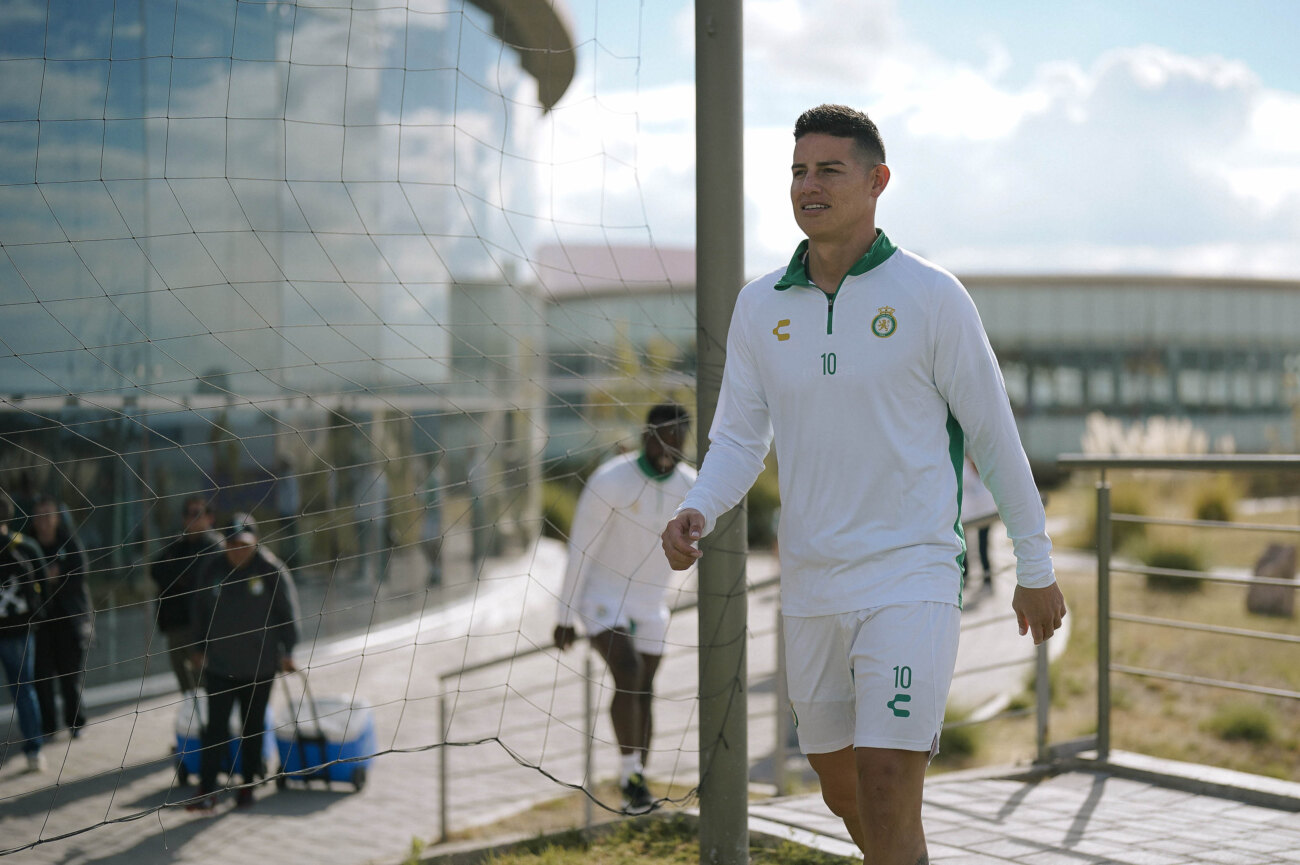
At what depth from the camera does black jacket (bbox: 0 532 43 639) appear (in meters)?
6.30

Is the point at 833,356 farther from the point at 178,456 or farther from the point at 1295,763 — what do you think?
the point at 178,456


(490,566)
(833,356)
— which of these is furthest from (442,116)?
(833,356)

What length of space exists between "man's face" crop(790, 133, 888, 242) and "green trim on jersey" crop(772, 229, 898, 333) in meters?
0.06

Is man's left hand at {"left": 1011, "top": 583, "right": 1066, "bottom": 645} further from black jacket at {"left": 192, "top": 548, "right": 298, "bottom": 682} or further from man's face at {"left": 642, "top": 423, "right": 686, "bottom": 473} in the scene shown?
black jacket at {"left": 192, "top": 548, "right": 298, "bottom": 682}

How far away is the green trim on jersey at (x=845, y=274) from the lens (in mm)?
2723

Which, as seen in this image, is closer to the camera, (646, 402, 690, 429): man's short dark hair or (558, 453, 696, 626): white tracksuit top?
(646, 402, 690, 429): man's short dark hair

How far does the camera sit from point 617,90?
4.09 meters

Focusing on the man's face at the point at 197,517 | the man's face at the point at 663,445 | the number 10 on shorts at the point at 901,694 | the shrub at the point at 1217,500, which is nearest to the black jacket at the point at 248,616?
the man's face at the point at 197,517

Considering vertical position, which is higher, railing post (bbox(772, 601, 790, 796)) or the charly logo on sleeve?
the charly logo on sleeve

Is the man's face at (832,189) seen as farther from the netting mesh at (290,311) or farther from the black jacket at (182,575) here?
the black jacket at (182,575)

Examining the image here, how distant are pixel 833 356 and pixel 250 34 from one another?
768 cm

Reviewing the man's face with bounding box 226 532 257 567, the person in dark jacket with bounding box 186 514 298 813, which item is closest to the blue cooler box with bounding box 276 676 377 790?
the person in dark jacket with bounding box 186 514 298 813

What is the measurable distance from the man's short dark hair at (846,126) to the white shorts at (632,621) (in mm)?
3168

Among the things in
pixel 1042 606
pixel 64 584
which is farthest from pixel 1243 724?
pixel 64 584
